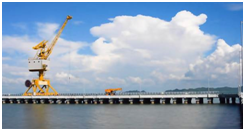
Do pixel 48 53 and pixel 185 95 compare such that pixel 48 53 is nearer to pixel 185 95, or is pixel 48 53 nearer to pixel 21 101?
pixel 21 101

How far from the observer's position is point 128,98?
4026 inches

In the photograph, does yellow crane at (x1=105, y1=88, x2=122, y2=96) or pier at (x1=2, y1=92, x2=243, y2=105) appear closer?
pier at (x1=2, y1=92, x2=243, y2=105)

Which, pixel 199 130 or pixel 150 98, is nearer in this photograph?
pixel 199 130

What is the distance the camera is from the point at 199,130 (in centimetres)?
4209

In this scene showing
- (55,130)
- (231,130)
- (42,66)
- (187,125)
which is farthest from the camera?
(42,66)

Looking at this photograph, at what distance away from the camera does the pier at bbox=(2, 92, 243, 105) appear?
9512 centimetres

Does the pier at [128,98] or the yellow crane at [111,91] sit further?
the yellow crane at [111,91]

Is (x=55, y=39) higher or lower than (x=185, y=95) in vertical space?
higher

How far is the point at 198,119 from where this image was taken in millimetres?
56562

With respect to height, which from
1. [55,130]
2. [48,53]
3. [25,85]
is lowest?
[55,130]

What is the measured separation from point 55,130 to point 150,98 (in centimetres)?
5990

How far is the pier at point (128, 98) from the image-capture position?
95125mm

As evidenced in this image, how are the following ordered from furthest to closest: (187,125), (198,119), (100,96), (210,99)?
(100,96), (210,99), (198,119), (187,125)

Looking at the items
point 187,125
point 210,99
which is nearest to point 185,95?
point 210,99
